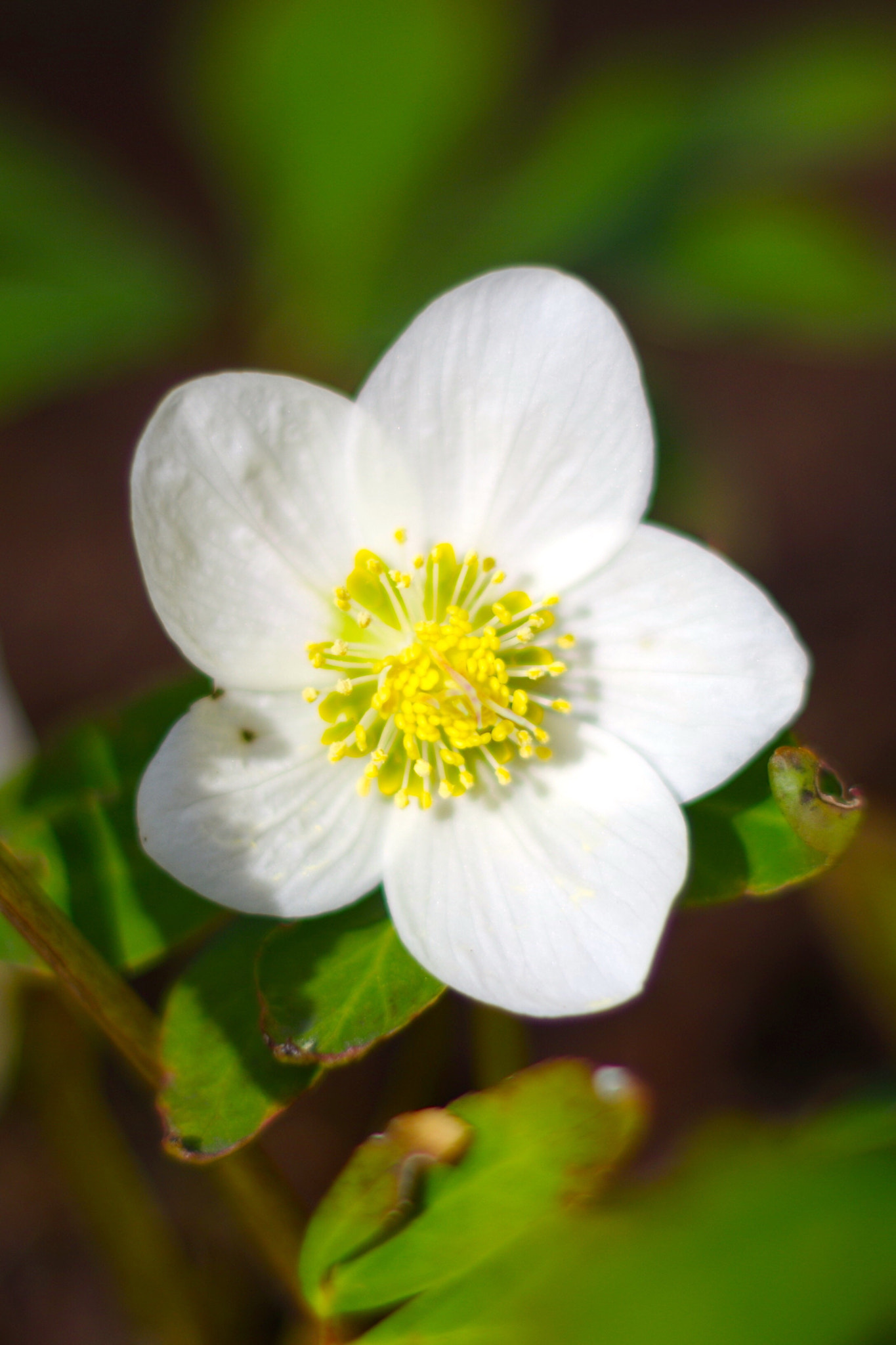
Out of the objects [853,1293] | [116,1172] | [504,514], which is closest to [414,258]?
[504,514]

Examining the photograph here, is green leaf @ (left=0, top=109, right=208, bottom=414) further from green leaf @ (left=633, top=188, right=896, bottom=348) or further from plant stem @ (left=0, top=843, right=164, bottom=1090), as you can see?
plant stem @ (left=0, top=843, right=164, bottom=1090)

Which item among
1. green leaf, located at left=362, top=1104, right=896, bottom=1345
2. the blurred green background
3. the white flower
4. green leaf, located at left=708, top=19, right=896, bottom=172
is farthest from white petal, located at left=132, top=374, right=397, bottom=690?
green leaf, located at left=708, top=19, right=896, bottom=172

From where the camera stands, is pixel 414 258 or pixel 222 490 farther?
pixel 414 258

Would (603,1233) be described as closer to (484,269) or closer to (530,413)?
(530,413)

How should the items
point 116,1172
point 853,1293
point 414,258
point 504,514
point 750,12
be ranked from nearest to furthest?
point 853,1293, point 504,514, point 116,1172, point 414,258, point 750,12

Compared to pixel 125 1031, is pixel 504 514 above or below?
above

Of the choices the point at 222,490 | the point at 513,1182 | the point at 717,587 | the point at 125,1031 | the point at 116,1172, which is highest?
the point at 222,490

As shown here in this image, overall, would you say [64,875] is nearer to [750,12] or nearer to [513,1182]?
[513,1182]

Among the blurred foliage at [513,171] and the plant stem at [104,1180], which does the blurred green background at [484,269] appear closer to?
the blurred foliage at [513,171]
